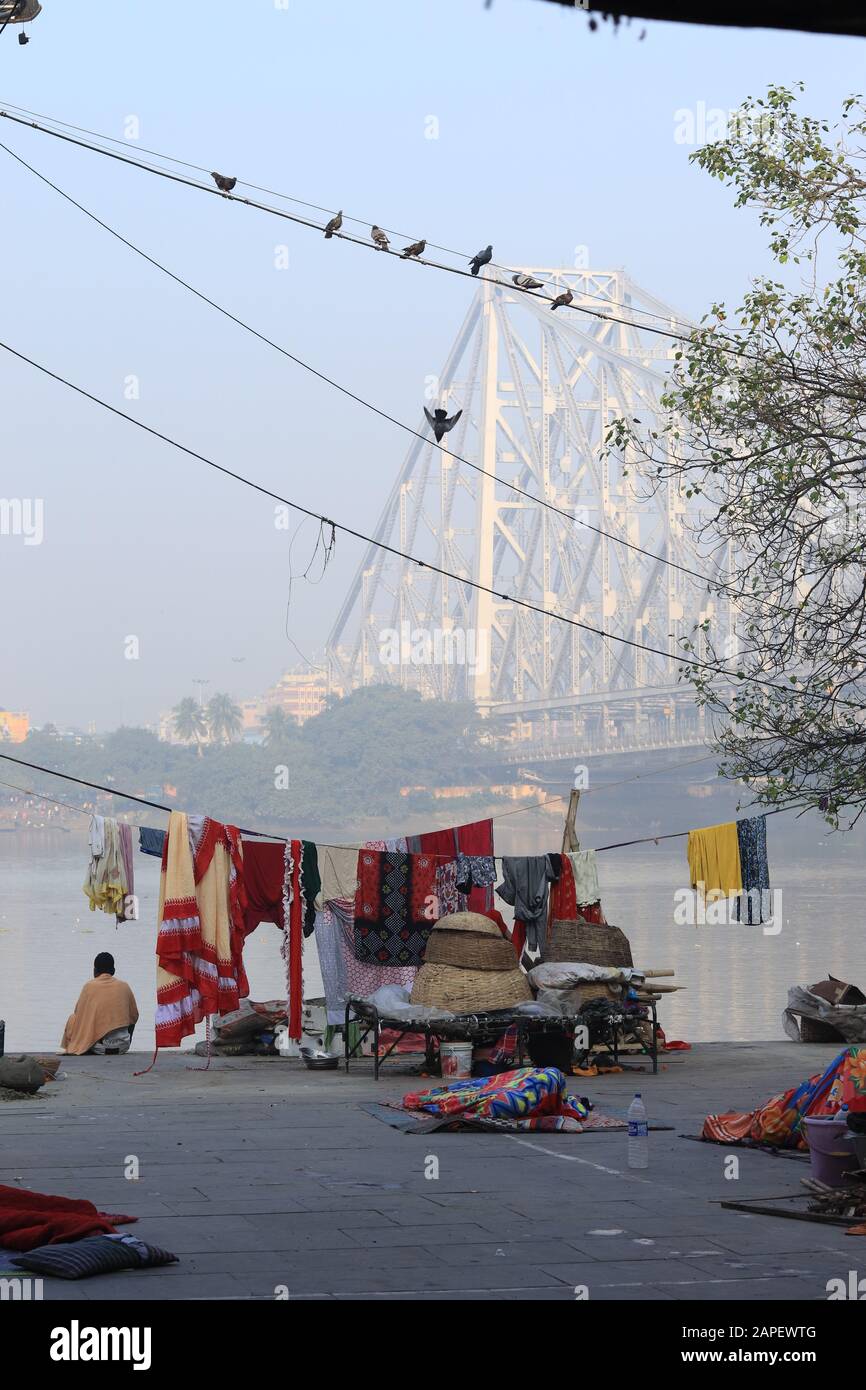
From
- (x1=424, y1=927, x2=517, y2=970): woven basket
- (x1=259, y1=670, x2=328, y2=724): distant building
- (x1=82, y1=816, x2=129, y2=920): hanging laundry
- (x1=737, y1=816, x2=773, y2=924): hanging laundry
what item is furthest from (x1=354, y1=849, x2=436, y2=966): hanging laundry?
(x1=259, y1=670, x2=328, y2=724): distant building

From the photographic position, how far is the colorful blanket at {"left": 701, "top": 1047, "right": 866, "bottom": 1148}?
5.86 metres

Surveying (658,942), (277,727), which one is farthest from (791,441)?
(277,727)

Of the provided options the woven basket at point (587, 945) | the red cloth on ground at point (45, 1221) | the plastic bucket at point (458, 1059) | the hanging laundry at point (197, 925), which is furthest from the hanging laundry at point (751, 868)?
the red cloth on ground at point (45, 1221)

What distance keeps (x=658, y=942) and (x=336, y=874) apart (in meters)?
22.7

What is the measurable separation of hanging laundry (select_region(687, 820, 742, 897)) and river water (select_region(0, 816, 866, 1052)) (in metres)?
0.82

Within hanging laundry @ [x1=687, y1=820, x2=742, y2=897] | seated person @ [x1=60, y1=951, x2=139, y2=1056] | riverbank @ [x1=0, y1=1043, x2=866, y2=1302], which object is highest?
hanging laundry @ [x1=687, y1=820, x2=742, y2=897]

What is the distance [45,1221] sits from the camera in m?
4.46

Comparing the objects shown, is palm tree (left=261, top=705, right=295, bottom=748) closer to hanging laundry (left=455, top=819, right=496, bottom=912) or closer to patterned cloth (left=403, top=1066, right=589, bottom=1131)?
hanging laundry (left=455, top=819, right=496, bottom=912)

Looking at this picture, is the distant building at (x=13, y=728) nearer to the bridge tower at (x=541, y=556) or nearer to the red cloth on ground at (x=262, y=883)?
the bridge tower at (x=541, y=556)

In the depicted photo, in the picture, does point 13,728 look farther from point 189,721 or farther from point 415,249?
point 415,249

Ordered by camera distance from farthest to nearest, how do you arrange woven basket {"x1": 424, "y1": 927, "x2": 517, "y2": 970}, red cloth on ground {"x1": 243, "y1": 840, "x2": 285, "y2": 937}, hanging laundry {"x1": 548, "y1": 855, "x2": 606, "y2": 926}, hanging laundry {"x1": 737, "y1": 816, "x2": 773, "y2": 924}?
1. hanging laundry {"x1": 737, "y1": 816, "x2": 773, "y2": 924}
2. hanging laundry {"x1": 548, "y1": 855, "x2": 606, "y2": 926}
3. red cloth on ground {"x1": 243, "y1": 840, "x2": 285, "y2": 937}
4. woven basket {"x1": 424, "y1": 927, "x2": 517, "y2": 970}

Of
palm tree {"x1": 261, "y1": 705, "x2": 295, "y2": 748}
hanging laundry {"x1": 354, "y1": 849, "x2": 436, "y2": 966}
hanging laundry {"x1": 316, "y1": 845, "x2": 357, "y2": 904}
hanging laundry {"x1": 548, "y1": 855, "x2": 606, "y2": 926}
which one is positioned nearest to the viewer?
hanging laundry {"x1": 354, "y1": 849, "x2": 436, "y2": 966}
